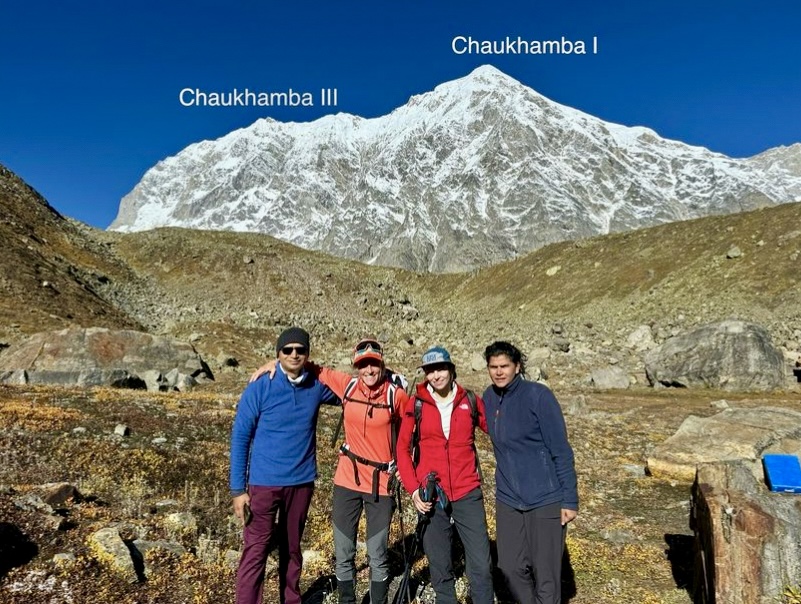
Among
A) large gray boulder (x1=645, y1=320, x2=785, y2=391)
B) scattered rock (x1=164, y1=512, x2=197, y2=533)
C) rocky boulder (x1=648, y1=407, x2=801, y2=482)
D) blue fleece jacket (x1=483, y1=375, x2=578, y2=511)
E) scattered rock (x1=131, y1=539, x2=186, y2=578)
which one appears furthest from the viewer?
large gray boulder (x1=645, y1=320, x2=785, y2=391)

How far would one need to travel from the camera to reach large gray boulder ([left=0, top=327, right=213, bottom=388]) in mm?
24297

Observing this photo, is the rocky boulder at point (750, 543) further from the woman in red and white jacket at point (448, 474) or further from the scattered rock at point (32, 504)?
the scattered rock at point (32, 504)

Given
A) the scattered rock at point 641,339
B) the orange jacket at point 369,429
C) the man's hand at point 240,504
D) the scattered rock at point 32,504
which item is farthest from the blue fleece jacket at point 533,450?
the scattered rock at point 641,339

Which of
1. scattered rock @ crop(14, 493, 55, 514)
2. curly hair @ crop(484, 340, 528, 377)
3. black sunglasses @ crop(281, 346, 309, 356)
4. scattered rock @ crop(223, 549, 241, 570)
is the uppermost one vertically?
black sunglasses @ crop(281, 346, 309, 356)

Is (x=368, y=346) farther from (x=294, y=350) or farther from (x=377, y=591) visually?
(x=377, y=591)

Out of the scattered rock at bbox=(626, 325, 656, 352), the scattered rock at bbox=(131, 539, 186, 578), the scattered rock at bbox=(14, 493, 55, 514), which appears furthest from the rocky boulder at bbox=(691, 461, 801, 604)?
the scattered rock at bbox=(626, 325, 656, 352)

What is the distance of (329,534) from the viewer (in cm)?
952

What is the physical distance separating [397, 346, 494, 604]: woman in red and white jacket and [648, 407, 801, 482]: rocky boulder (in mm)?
9628

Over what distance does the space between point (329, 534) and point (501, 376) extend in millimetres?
5649

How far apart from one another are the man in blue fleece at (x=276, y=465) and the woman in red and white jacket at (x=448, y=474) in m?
1.16

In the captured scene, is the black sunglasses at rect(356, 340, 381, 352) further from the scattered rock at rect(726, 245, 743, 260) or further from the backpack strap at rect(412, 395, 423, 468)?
the scattered rock at rect(726, 245, 743, 260)

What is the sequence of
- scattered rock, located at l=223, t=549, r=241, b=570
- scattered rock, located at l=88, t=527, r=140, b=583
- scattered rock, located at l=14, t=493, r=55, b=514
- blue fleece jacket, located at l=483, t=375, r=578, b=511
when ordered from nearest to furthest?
blue fleece jacket, located at l=483, t=375, r=578, b=511, scattered rock, located at l=88, t=527, r=140, b=583, scattered rock, located at l=223, t=549, r=241, b=570, scattered rock, located at l=14, t=493, r=55, b=514

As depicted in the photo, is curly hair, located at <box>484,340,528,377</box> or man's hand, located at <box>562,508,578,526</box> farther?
curly hair, located at <box>484,340,528,377</box>

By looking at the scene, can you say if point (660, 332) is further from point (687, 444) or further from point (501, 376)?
point (501, 376)
